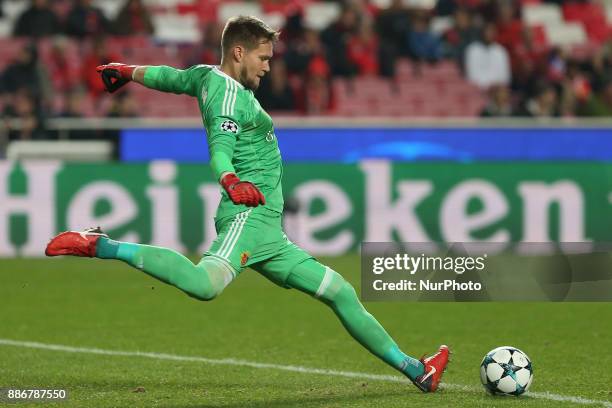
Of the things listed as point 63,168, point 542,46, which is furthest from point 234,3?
point 63,168

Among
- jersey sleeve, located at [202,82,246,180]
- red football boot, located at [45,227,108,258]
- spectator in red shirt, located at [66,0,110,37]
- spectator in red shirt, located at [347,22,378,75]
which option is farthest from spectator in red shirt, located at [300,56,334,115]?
red football boot, located at [45,227,108,258]

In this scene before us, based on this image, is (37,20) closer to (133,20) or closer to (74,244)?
(133,20)

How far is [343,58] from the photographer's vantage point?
62.2 ft

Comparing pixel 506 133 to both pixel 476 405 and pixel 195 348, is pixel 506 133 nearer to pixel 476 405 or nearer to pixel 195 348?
pixel 195 348

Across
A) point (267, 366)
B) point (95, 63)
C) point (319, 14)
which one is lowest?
point (267, 366)

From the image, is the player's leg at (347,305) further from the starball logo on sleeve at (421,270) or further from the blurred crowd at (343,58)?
the blurred crowd at (343,58)

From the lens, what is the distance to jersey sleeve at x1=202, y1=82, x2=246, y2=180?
588 cm

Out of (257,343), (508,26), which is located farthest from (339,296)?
(508,26)

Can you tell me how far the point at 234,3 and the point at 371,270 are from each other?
568 inches

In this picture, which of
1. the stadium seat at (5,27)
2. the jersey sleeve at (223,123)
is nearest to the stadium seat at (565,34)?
the stadium seat at (5,27)

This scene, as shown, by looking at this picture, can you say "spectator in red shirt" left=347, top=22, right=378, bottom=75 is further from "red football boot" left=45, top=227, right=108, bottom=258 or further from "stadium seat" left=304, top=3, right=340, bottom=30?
"red football boot" left=45, top=227, right=108, bottom=258

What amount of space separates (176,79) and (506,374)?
87.2 inches

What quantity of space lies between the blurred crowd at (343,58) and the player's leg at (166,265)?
1094 cm

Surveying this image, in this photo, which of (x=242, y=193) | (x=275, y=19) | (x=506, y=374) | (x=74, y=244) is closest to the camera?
(x=242, y=193)
